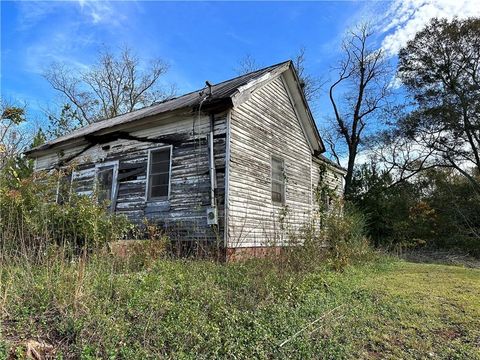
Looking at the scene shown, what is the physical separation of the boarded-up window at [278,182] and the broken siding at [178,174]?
2.74 meters

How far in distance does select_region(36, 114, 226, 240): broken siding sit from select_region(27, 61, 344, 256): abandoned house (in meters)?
0.03

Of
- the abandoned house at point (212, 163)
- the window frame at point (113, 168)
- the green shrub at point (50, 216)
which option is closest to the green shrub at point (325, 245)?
the abandoned house at point (212, 163)

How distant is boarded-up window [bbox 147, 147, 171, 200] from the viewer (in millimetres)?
9664

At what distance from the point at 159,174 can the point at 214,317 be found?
649 centimetres

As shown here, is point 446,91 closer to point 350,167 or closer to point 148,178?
point 350,167

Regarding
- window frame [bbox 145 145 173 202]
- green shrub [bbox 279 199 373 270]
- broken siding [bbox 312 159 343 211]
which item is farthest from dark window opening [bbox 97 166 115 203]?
broken siding [bbox 312 159 343 211]

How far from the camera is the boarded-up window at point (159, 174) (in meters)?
9.66

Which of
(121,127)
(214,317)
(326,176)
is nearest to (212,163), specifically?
(121,127)

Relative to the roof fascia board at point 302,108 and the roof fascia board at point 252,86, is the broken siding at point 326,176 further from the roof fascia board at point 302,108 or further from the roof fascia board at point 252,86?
the roof fascia board at point 252,86

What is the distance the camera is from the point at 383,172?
23094 mm

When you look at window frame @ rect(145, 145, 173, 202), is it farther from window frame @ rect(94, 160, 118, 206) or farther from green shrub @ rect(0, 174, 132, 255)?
green shrub @ rect(0, 174, 132, 255)

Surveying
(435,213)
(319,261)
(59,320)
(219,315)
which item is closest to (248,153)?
(319,261)

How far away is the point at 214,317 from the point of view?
3.88 metres

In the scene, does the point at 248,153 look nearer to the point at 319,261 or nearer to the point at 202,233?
the point at 202,233
